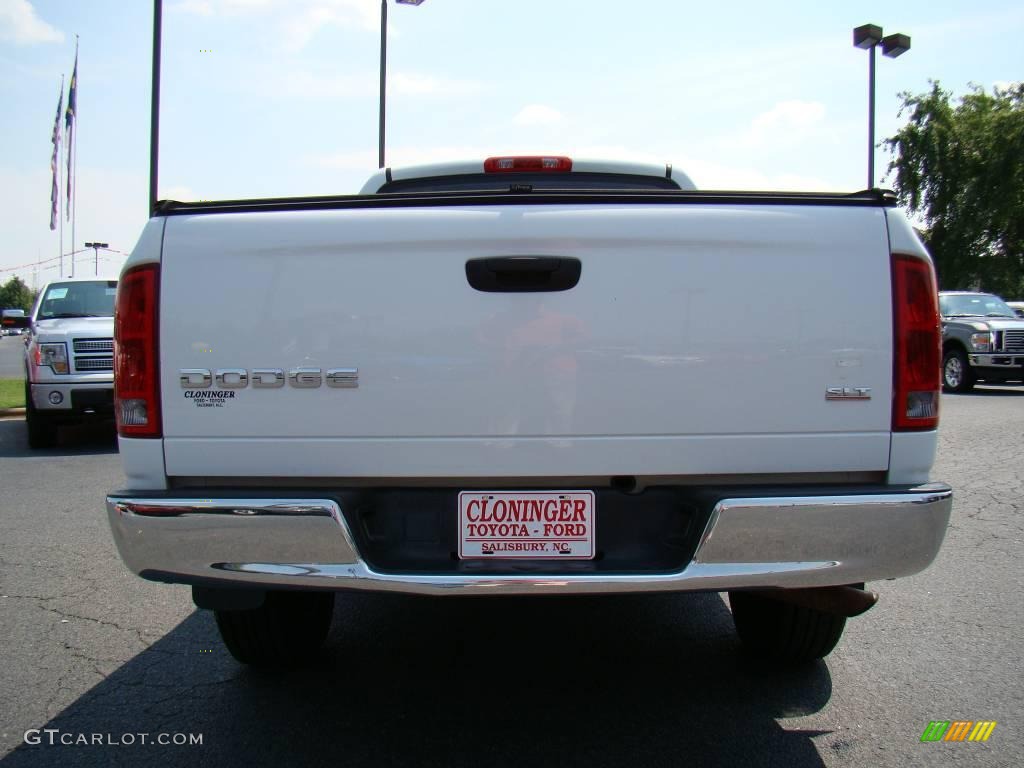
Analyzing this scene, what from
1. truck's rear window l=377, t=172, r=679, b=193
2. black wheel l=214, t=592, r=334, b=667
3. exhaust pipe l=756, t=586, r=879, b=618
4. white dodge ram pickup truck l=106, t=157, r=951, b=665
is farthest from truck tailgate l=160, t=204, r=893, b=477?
truck's rear window l=377, t=172, r=679, b=193

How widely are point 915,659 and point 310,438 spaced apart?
2619 millimetres

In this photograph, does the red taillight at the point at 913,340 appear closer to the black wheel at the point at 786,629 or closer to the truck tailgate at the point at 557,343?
the truck tailgate at the point at 557,343

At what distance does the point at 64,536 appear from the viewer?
5.79m

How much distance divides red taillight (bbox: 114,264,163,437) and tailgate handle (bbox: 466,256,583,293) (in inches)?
36.8

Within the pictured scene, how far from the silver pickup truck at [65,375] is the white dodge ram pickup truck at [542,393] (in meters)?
7.84

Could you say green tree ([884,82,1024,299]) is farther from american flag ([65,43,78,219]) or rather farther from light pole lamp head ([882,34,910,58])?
american flag ([65,43,78,219])

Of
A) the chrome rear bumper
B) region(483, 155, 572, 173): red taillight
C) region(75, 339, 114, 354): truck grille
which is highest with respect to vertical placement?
region(483, 155, 572, 173): red taillight

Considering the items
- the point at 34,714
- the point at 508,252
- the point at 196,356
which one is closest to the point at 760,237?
the point at 508,252

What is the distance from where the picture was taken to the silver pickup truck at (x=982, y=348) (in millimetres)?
15719

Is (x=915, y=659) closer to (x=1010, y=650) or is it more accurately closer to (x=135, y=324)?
(x=1010, y=650)

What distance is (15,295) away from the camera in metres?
152

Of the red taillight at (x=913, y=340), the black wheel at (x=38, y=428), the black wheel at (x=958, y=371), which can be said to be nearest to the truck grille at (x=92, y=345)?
the black wheel at (x=38, y=428)

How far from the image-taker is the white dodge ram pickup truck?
251 centimetres

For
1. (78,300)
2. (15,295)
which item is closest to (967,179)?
(78,300)
